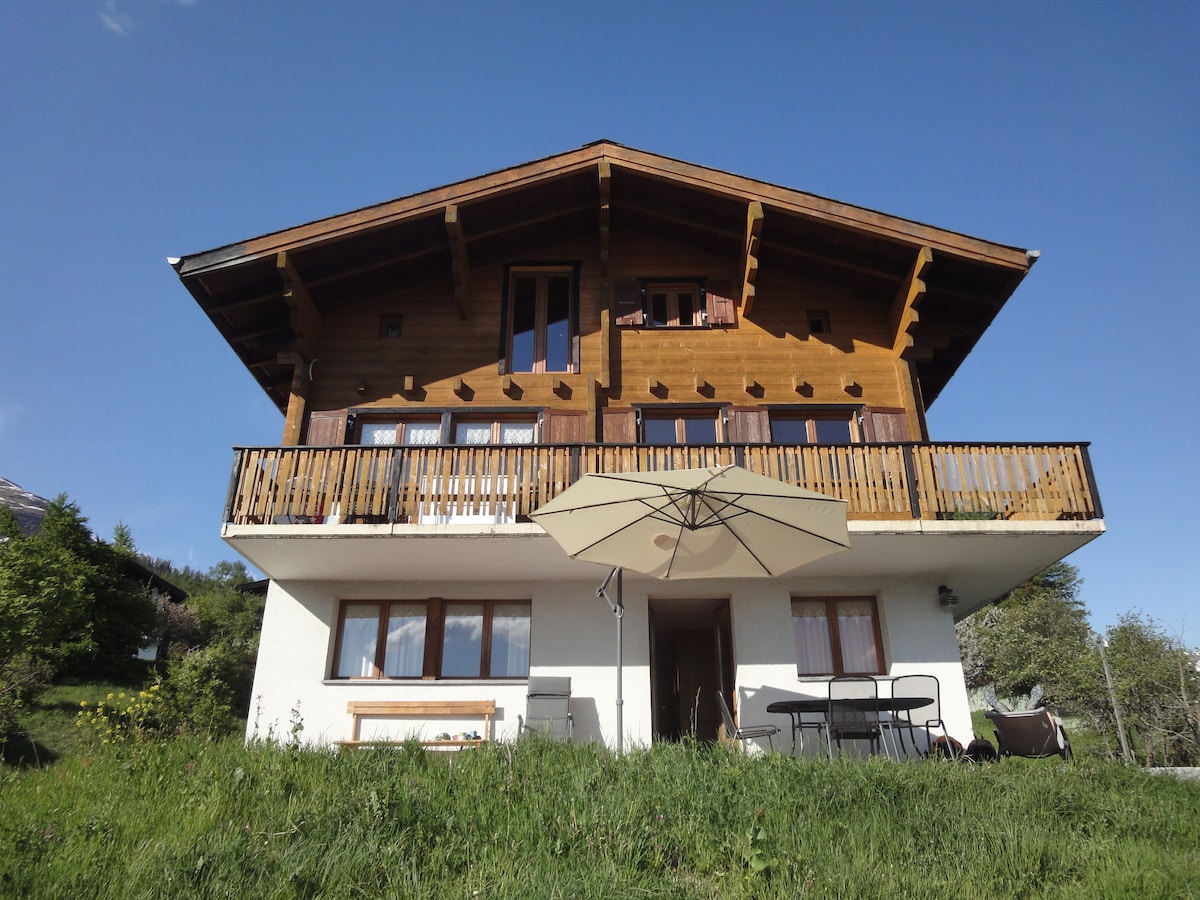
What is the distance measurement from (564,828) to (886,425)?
8.77m

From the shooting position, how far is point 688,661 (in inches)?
527

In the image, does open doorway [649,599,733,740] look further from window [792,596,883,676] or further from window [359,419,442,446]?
window [359,419,442,446]

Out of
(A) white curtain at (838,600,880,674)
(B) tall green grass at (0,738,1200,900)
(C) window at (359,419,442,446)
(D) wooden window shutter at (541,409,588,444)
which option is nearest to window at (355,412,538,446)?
(C) window at (359,419,442,446)

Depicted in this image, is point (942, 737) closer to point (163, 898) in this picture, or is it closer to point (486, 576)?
point (486, 576)

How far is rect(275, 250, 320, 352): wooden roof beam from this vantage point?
12.3 m

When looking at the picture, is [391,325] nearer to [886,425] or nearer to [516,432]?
[516,432]

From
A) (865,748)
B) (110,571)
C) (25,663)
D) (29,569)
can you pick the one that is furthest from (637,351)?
(110,571)

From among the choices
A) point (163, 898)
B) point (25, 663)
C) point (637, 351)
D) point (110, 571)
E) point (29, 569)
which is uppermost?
point (637, 351)

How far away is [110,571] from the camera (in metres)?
21.5

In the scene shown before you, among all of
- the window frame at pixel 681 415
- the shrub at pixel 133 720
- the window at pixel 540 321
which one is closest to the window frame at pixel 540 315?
the window at pixel 540 321

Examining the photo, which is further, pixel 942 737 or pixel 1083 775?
pixel 942 737

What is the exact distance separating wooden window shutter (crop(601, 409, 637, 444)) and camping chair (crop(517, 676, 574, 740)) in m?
3.55

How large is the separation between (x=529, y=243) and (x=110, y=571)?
14832 mm

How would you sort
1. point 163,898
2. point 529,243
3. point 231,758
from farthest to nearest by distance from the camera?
point 529,243 < point 231,758 < point 163,898
